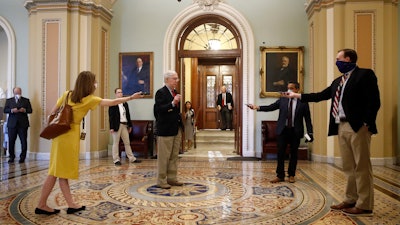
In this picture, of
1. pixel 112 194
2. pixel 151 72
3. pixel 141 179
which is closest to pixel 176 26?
pixel 151 72

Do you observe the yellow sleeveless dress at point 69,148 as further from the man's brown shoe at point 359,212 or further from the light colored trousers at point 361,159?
the man's brown shoe at point 359,212

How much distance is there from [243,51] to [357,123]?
17.9ft

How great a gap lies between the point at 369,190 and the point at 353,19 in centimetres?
467

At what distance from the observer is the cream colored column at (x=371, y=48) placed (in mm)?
6828

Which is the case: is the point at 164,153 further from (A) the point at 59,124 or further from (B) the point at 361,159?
(B) the point at 361,159

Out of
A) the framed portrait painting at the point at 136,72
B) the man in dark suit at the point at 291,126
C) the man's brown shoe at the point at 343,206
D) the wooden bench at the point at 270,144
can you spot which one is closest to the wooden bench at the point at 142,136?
the framed portrait painting at the point at 136,72

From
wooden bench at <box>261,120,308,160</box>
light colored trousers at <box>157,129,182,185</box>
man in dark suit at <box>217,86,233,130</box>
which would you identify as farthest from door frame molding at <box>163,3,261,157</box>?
man in dark suit at <box>217,86,233,130</box>

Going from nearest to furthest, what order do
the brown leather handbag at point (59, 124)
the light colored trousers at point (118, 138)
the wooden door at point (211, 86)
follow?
the brown leather handbag at point (59, 124)
the light colored trousers at point (118, 138)
the wooden door at point (211, 86)

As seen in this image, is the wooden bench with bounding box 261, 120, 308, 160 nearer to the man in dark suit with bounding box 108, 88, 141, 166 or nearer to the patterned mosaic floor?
the patterned mosaic floor

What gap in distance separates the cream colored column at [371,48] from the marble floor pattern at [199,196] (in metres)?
0.66

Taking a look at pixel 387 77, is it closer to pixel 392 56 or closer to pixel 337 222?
pixel 392 56

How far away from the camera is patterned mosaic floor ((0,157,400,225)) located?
3275mm

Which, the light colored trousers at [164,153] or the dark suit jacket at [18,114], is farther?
the dark suit jacket at [18,114]

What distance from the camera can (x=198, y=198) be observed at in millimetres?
4066
